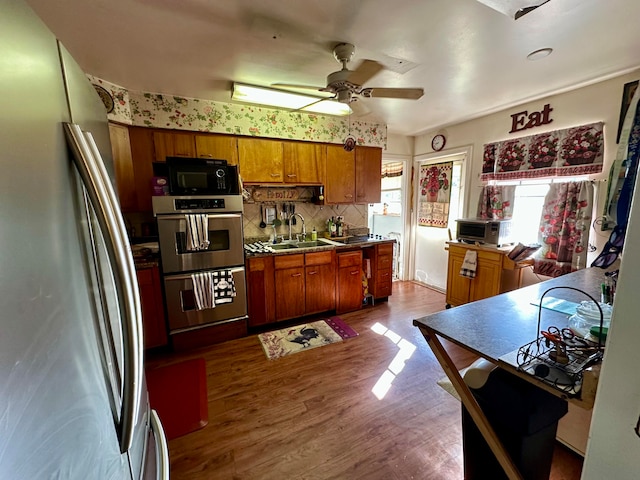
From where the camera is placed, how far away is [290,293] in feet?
10.1

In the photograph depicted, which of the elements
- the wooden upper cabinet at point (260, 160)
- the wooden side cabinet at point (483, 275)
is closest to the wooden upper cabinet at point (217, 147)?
the wooden upper cabinet at point (260, 160)

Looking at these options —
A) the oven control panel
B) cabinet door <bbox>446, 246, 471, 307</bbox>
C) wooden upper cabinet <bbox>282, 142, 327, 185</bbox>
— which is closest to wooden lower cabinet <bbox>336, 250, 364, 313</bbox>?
wooden upper cabinet <bbox>282, 142, 327, 185</bbox>

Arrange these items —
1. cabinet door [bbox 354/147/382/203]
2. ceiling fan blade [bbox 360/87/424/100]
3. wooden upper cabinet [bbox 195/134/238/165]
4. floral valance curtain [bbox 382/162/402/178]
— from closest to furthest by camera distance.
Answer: ceiling fan blade [bbox 360/87/424/100] < wooden upper cabinet [bbox 195/134/238/165] < cabinet door [bbox 354/147/382/203] < floral valance curtain [bbox 382/162/402/178]

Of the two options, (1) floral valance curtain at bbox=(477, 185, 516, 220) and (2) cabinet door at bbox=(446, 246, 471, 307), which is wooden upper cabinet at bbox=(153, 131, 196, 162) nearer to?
(2) cabinet door at bbox=(446, 246, 471, 307)

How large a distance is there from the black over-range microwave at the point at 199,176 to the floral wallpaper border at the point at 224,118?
0.62 meters

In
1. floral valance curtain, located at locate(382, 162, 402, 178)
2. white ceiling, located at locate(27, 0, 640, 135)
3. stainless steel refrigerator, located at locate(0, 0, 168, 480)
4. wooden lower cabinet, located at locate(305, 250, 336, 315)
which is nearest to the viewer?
stainless steel refrigerator, located at locate(0, 0, 168, 480)

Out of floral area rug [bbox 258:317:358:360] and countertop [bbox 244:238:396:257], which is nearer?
floral area rug [bbox 258:317:358:360]

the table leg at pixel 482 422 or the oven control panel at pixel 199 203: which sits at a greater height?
the oven control panel at pixel 199 203

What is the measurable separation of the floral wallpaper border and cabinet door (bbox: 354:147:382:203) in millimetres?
173

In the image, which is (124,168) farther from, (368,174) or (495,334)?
(495,334)

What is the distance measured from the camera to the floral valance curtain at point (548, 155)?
250 centimetres

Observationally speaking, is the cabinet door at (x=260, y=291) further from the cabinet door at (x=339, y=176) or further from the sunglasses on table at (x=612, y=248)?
the sunglasses on table at (x=612, y=248)

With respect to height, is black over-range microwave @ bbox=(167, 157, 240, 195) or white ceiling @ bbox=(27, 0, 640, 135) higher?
white ceiling @ bbox=(27, 0, 640, 135)

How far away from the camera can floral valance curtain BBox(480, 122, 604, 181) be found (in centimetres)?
250
